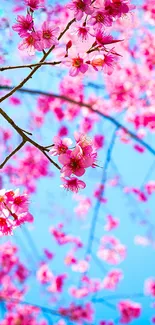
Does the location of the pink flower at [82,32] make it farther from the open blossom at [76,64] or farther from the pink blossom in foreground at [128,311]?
the pink blossom in foreground at [128,311]

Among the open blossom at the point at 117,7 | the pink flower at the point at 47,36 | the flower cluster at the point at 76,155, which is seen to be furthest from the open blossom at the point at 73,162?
the open blossom at the point at 117,7

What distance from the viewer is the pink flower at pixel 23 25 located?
2.81 meters

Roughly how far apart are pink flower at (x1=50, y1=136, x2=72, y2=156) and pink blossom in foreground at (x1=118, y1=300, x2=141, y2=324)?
9203 mm

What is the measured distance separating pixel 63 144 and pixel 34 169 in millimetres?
8690

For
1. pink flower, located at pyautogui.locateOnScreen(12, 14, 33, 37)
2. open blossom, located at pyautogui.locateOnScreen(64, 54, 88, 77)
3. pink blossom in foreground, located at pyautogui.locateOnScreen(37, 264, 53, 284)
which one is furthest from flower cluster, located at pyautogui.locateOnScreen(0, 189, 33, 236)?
pink blossom in foreground, located at pyautogui.locateOnScreen(37, 264, 53, 284)

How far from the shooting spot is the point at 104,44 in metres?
2.77

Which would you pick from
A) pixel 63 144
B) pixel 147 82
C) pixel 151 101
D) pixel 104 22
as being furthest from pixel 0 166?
pixel 147 82

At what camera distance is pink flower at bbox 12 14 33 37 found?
2.81 meters

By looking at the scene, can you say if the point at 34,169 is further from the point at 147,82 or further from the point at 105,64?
the point at 105,64

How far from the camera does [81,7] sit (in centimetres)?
278

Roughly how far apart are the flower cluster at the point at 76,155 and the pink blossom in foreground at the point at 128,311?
361 inches

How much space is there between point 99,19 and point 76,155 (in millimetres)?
883

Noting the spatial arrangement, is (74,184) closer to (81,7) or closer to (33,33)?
(33,33)

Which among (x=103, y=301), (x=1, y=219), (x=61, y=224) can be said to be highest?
(x=61, y=224)
